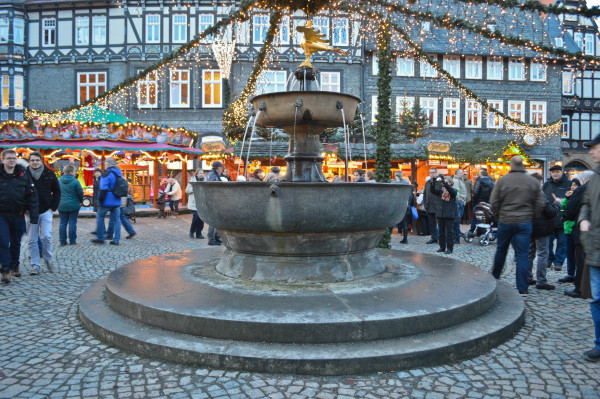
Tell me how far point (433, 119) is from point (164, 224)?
70.4ft

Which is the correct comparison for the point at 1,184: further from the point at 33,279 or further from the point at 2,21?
the point at 2,21

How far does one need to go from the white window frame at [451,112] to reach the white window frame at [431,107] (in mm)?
617

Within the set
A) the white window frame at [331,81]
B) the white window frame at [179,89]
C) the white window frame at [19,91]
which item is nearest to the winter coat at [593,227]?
the white window frame at [331,81]

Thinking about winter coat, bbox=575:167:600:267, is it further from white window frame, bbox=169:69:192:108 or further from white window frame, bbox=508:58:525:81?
white window frame, bbox=508:58:525:81

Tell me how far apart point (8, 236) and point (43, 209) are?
1052 mm

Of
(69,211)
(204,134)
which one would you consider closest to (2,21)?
(204,134)

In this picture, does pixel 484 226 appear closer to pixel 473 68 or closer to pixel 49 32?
pixel 473 68

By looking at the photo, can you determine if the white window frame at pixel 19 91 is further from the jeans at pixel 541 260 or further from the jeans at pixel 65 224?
the jeans at pixel 541 260

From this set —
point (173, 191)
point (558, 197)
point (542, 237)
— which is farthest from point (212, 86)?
point (542, 237)

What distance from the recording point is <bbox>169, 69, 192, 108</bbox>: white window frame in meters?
29.2

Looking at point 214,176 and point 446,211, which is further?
point 214,176

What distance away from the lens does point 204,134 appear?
28.9 m

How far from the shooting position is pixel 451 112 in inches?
1227

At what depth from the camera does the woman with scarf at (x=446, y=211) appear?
9258mm
